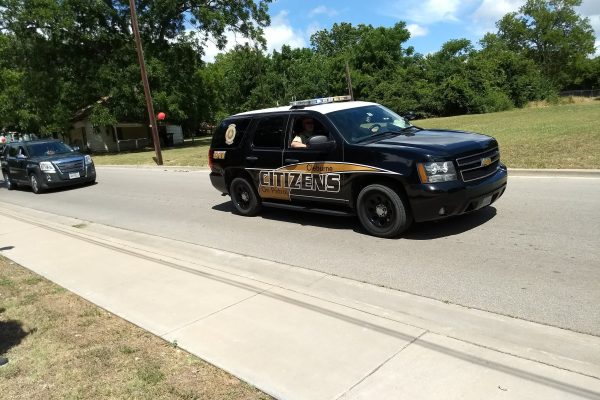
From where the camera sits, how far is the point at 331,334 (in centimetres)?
416

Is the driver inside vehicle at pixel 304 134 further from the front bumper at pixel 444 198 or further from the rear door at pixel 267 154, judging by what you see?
the front bumper at pixel 444 198

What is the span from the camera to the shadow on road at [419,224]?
688cm

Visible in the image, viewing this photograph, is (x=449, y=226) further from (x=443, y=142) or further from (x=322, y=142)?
(x=322, y=142)

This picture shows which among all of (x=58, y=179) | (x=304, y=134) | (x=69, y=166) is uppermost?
(x=304, y=134)

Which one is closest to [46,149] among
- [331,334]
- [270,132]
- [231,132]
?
[231,132]

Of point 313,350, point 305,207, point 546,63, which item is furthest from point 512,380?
point 546,63

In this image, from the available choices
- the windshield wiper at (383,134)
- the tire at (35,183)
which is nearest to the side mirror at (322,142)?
the windshield wiper at (383,134)

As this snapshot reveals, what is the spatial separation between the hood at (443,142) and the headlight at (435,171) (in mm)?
153

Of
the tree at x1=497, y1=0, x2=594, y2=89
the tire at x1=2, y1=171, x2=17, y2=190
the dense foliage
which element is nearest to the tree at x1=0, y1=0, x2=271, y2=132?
the dense foliage

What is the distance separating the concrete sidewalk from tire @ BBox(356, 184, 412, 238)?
57.6 inches

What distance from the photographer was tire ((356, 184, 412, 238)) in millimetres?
6605

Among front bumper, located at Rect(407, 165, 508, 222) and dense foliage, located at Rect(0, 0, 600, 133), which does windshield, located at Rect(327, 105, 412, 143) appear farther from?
dense foliage, located at Rect(0, 0, 600, 133)

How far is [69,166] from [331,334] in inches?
574

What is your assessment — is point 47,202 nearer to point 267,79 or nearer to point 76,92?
point 76,92
